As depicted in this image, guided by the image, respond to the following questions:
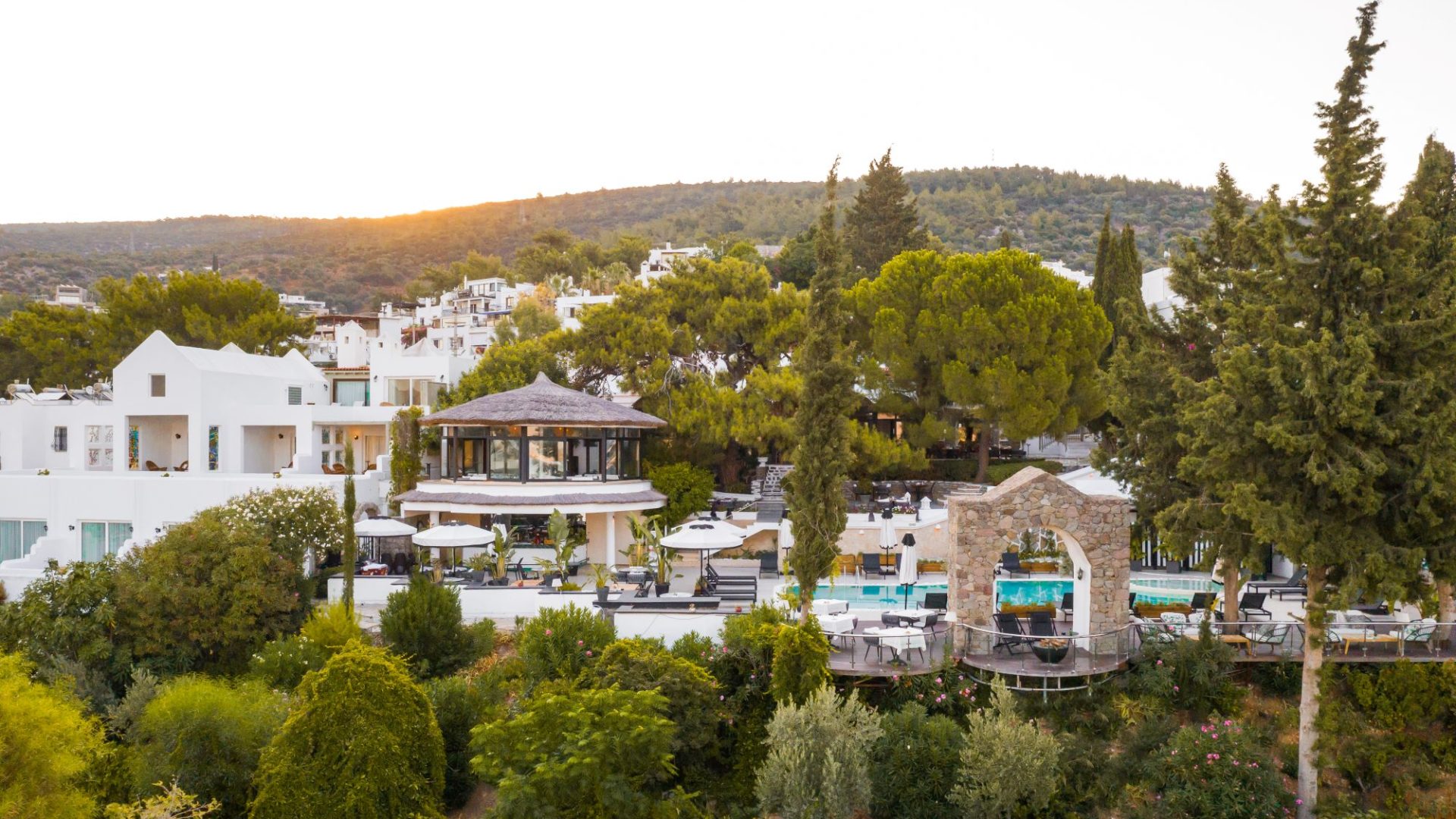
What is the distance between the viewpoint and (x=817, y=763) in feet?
48.3

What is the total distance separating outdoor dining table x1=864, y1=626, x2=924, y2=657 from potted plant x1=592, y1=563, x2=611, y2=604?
256 inches

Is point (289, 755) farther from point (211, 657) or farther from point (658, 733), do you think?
point (211, 657)

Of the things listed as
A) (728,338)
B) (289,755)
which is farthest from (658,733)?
(728,338)

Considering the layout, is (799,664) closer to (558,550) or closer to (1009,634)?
(1009,634)

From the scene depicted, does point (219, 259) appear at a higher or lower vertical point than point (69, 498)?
higher

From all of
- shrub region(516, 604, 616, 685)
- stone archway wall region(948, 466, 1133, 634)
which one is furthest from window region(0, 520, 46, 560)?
stone archway wall region(948, 466, 1133, 634)

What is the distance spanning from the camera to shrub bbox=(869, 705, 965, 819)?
15.3 meters

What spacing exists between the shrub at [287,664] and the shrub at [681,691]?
6226mm

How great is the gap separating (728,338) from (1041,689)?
21418mm

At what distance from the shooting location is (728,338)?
36438mm

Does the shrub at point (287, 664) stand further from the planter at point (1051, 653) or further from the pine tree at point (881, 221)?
the pine tree at point (881, 221)

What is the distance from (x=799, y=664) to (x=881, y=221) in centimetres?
4430

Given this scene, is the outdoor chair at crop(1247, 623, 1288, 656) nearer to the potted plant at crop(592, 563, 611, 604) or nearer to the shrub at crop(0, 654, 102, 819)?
the potted plant at crop(592, 563, 611, 604)

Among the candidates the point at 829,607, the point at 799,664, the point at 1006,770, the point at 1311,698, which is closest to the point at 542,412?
the point at 829,607
